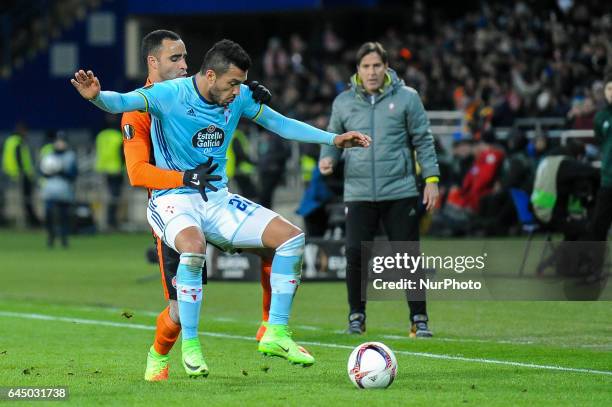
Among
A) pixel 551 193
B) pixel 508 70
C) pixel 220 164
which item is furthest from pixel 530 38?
pixel 220 164

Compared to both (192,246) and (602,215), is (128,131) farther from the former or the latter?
(602,215)

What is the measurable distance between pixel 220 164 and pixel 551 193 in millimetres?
8197

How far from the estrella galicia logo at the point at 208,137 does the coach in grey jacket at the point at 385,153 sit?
2513mm

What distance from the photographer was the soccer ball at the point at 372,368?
8.24 metres

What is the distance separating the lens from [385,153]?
1145 centimetres

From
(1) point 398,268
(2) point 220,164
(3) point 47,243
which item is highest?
(2) point 220,164

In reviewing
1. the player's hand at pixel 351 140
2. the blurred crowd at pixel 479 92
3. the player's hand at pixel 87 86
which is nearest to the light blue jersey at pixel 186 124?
the player's hand at pixel 351 140

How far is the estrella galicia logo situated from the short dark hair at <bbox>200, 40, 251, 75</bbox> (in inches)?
14.7

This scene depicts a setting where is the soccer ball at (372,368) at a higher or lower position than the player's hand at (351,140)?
lower

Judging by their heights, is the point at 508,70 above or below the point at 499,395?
above

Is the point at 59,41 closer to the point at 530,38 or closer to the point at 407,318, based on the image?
the point at 530,38

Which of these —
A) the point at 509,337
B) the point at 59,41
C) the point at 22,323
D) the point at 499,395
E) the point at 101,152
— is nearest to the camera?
the point at 499,395

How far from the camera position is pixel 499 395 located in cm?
800

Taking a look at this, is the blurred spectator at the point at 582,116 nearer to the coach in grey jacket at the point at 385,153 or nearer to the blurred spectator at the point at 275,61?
the coach in grey jacket at the point at 385,153
